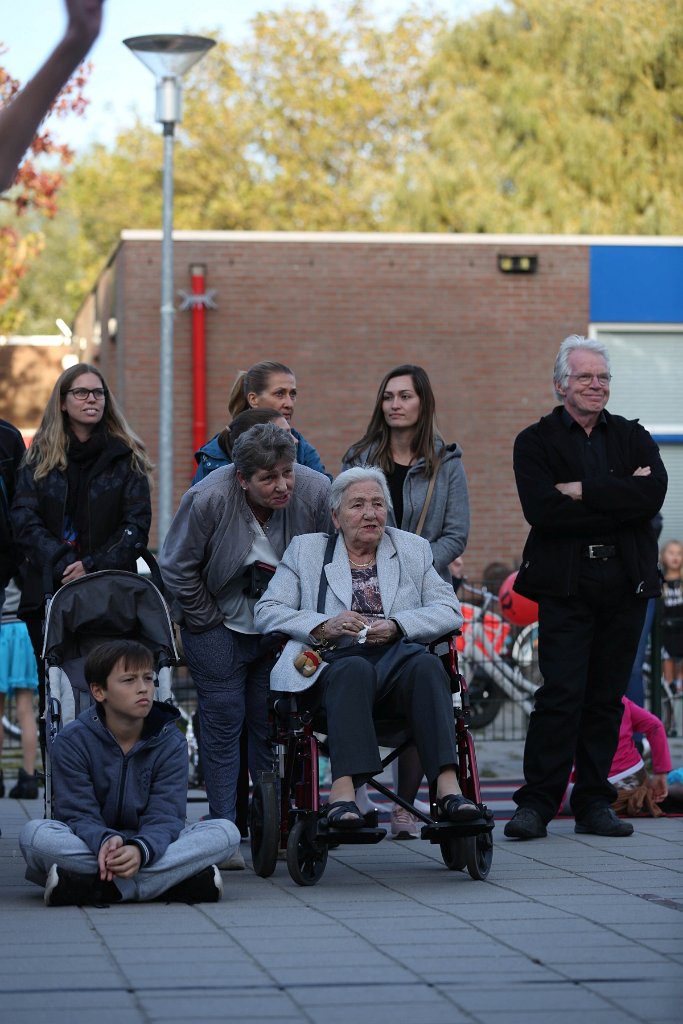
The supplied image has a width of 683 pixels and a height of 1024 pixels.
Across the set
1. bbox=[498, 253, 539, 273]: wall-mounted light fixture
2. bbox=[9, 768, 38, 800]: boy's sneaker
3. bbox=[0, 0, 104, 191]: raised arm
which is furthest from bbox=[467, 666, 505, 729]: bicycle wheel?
bbox=[0, 0, 104, 191]: raised arm

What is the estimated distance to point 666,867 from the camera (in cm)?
665

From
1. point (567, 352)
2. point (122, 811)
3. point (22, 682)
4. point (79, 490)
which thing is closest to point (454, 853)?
point (122, 811)

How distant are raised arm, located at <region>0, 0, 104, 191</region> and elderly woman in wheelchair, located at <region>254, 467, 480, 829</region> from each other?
13.2ft

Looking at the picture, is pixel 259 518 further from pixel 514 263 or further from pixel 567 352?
pixel 514 263

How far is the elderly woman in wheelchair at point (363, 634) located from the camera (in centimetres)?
624

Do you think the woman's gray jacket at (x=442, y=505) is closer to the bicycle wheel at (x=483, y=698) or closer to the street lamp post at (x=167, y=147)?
the bicycle wheel at (x=483, y=698)

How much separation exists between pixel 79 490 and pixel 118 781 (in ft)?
5.55

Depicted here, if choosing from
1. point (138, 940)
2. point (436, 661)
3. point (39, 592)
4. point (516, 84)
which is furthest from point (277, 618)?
point (516, 84)

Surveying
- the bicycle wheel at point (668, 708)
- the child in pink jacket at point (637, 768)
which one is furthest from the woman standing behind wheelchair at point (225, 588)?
the bicycle wheel at point (668, 708)

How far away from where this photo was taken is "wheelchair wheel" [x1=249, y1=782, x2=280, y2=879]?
640cm

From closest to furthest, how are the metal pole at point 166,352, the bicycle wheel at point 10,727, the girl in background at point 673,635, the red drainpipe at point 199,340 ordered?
the bicycle wheel at point 10,727
the girl in background at point 673,635
the metal pole at point 166,352
the red drainpipe at point 199,340

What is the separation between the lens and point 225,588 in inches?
278

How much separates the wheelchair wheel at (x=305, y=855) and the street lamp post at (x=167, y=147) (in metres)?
10.6

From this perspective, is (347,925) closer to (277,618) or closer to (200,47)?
(277,618)
